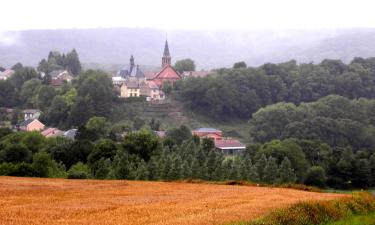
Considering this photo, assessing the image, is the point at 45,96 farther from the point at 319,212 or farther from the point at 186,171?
the point at 319,212

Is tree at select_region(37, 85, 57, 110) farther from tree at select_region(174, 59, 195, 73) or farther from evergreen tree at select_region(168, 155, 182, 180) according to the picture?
evergreen tree at select_region(168, 155, 182, 180)

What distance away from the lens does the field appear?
19.0m

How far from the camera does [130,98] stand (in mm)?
118750

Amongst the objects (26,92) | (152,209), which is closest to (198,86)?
(26,92)

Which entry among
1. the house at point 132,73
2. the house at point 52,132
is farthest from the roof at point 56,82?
the house at point 52,132

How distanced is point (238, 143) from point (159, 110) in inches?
790

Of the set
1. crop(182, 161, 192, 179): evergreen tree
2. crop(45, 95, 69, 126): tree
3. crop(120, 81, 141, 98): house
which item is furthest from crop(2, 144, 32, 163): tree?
crop(120, 81, 141, 98): house

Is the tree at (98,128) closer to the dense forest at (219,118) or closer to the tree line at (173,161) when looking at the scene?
the dense forest at (219,118)

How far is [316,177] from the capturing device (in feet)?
229

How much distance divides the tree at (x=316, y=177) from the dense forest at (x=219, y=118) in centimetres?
9

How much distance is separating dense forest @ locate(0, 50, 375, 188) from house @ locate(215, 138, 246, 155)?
5539mm

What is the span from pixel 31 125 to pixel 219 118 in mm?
30912

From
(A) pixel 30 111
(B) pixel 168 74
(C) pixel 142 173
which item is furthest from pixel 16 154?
(B) pixel 168 74

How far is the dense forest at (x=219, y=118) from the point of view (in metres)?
54.4
